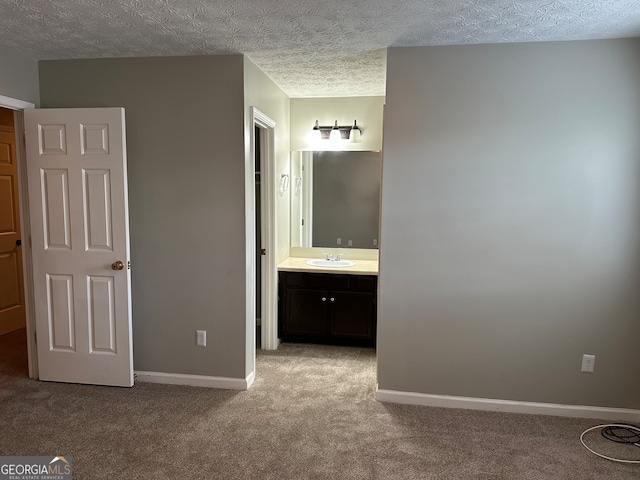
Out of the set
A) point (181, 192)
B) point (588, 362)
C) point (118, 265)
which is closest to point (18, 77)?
point (181, 192)

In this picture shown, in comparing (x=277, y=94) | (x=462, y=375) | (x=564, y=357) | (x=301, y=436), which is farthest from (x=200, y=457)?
(x=277, y=94)

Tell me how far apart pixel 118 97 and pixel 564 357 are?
3.58 metres

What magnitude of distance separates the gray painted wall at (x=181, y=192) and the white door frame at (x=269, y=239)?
662 mm

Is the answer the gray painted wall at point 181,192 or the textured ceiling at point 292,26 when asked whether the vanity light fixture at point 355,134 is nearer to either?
the textured ceiling at point 292,26

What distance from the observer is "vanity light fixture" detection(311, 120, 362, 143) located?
4.26 meters

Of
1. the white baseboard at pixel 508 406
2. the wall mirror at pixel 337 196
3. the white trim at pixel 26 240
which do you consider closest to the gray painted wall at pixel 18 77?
the white trim at pixel 26 240

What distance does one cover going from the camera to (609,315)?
280cm

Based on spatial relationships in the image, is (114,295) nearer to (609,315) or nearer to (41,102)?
(41,102)

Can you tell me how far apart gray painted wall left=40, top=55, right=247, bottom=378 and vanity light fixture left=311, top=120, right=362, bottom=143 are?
4.60ft

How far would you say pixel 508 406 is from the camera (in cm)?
293

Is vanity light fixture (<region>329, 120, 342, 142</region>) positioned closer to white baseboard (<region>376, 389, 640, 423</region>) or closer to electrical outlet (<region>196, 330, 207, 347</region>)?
electrical outlet (<region>196, 330, 207, 347</region>)

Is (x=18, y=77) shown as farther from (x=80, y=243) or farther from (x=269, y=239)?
(x=269, y=239)

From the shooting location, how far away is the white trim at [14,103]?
2.94 m

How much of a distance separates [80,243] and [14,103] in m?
1.06
